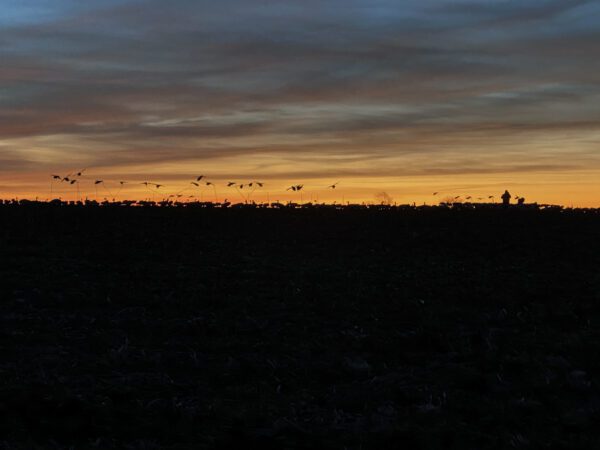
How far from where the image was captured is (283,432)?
8117mm

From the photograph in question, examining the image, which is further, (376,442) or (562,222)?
(562,222)

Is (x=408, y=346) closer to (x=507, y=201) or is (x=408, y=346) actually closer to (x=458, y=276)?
(x=458, y=276)

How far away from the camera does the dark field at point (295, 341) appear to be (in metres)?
8.26

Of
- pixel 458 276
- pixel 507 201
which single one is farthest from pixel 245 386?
pixel 507 201

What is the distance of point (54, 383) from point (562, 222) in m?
22.9

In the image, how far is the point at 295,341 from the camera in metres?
12.1

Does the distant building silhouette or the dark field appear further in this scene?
the distant building silhouette

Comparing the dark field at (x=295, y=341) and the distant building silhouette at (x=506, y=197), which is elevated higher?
the distant building silhouette at (x=506, y=197)

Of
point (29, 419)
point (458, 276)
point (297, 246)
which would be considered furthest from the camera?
point (297, 246)

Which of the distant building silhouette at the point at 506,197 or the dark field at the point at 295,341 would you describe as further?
the distant building silhouette at the point at 506,197

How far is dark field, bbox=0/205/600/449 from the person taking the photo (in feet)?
27.1

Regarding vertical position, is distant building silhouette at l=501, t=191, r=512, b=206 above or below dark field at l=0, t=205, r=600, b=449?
above

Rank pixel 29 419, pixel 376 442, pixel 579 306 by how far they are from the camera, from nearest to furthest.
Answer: pixel 376 442, pixel 29 419, pixel 579 306

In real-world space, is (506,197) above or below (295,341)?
above
